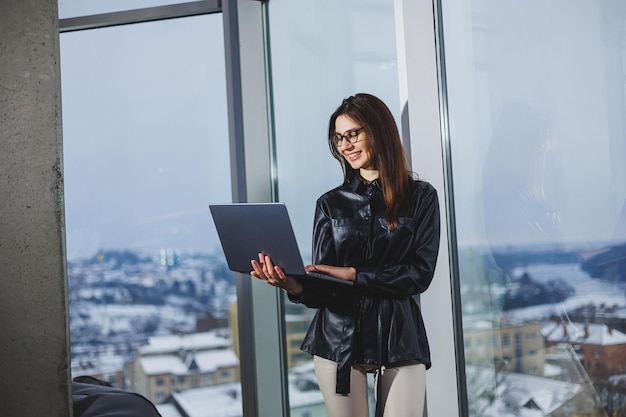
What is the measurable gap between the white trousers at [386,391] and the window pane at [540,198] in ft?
1.14

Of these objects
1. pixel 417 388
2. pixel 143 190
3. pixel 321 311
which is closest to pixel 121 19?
pixel 143 190

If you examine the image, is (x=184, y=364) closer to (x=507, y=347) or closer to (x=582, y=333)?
(x=507, y=347)

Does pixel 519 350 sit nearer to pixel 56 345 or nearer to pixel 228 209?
pixel 228 209

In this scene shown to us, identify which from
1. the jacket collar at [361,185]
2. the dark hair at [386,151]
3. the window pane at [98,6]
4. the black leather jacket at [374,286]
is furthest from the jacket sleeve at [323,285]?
the window pane at [98,6]

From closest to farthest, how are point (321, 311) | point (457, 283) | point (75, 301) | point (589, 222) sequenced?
point (589, 222) → point (321, 311) → point (457, 283) → point (75, 301)

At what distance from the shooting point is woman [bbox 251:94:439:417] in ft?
7.57

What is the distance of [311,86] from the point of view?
12.1 feet

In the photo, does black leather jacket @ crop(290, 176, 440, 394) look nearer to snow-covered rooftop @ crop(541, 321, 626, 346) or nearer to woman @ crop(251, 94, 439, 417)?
woman @ crop(251, 94, 439, 417)

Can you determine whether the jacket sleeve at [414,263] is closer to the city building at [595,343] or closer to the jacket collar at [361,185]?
the jacket collar at [361,185]

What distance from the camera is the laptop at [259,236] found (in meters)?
2.14

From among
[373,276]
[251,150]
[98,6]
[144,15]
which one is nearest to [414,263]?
[373,276]

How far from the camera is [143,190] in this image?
4090 millimetres

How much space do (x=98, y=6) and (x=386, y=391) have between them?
2810 millimetres

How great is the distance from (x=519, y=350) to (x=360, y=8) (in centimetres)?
165
